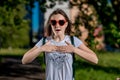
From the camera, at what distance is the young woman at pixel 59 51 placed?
5.07 meters

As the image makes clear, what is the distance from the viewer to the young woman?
507 cm

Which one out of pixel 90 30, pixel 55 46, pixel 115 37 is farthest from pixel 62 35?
pixel 90 30

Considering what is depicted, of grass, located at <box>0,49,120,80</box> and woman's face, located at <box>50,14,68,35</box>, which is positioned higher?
woman's face, located at <box>50,14,68,35</box>

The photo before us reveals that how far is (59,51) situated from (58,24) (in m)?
0.30

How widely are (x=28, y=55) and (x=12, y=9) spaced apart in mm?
13784

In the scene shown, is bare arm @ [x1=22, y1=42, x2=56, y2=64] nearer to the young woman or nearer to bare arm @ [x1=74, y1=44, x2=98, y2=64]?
the young woman

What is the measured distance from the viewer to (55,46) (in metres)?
5.09

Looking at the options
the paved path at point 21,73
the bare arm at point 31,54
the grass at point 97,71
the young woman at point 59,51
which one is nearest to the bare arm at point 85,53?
the young woman at point 59,51

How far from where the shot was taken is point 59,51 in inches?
200

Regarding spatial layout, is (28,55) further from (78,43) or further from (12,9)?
(12,9)

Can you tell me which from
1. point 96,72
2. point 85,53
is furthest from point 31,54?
point 96,72

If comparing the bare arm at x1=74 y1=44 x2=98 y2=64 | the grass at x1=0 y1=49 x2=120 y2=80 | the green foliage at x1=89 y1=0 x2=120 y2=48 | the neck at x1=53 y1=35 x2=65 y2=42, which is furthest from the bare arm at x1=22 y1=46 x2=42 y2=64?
the green foliage at x1=89 y1=0 x2=120 y2=48

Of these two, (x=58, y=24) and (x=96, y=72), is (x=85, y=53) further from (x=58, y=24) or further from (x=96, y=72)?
(x=96, y=72)

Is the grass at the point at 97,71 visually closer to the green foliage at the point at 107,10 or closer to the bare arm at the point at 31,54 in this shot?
the green foliage at the point at 107,10
